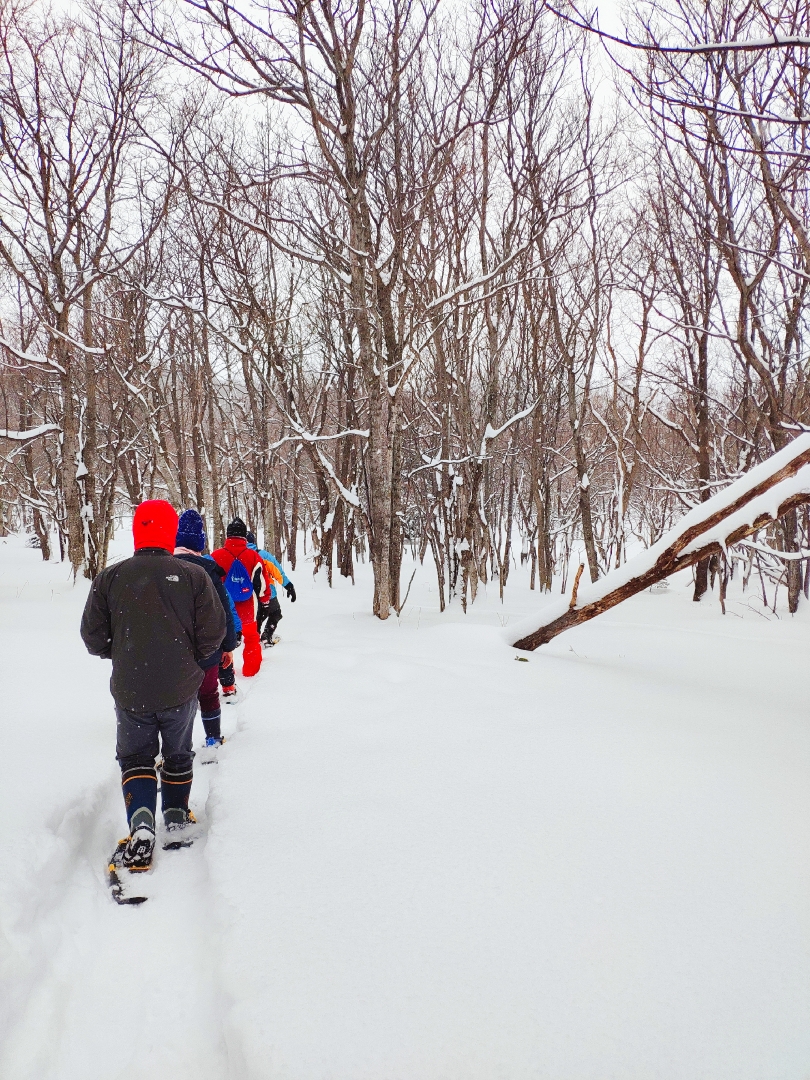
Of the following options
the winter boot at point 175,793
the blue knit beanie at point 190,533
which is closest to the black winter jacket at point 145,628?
the winter boot at point 175,793

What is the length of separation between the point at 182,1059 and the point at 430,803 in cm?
139

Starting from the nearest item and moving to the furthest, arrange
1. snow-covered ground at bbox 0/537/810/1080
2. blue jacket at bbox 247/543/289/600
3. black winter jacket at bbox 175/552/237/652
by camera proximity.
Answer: snow-covered ground at bbox 0/537/810/1080
black winter jacket at bbox 175/552/237/652
blue jacket at bbox 247/543/289/600

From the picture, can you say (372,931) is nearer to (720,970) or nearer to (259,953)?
(259,953)

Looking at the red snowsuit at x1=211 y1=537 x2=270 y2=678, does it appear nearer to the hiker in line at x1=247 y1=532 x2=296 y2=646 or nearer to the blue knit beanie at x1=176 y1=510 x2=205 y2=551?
the hiker in line at x1=247 y1=532 x2=296 y2=646

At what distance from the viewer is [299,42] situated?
611cm

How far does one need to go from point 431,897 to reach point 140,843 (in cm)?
144

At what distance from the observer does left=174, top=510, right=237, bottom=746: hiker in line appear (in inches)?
146

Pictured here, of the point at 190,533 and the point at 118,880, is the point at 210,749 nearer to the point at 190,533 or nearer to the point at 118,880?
the point at 118,880

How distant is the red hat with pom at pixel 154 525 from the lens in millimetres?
2773

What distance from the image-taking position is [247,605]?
541 centimetres

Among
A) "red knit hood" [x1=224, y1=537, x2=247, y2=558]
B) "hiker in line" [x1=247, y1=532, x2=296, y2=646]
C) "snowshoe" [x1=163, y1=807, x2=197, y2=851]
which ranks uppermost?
"red knit hood" [x1=224, y1=537, x2=247, y2=558]

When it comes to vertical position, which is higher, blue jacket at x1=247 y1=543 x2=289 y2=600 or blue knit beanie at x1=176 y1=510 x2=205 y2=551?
blue knit beanie at x1=176 y1=510 x2=205 y2=551

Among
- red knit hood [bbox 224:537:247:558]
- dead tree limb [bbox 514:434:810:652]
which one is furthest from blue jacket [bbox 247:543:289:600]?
dead tree limb [bbox 514:434:810:652]

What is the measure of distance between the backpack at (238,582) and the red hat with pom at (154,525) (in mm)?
2593
